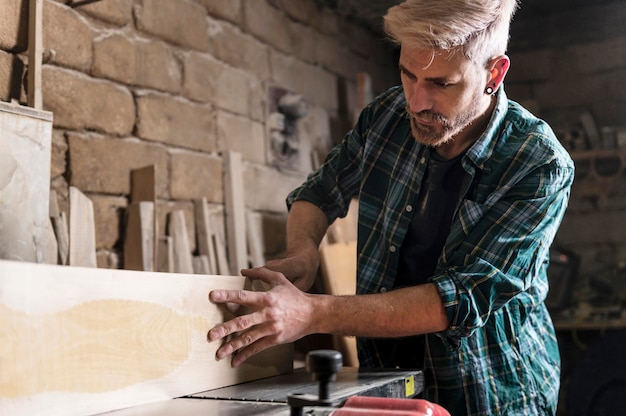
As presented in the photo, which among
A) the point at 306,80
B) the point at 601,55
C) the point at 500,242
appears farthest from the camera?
the point at 601,55

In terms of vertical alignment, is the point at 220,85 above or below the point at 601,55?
below

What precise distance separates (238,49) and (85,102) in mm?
1116

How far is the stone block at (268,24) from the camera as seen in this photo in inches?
141

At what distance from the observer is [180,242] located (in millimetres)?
2885

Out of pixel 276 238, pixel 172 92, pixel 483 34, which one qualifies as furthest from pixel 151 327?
pixel 276 238

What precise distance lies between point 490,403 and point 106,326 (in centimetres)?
101

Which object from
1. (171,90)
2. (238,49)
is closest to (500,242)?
(171,90)

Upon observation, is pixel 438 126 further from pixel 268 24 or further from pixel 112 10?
pixel 268 24

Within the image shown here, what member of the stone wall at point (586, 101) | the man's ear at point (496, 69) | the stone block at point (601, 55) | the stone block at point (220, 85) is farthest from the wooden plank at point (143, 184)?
the stone block at point (601, 55)

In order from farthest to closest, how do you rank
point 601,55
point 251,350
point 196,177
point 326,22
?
point 601,55 < point 326,22 < point 196,177 < point 251,350

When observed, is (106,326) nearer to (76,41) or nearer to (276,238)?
(76,41)

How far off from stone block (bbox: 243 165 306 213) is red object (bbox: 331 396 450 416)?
2356 millimetres

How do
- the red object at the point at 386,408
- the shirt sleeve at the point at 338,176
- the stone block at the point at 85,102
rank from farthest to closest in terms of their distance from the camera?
the stone block at the point at 85,102, the shirt sleeve at the point at 338,176, the red object at the point at 386,408

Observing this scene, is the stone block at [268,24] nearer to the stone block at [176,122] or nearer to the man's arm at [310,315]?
the stone block at [176,122]
